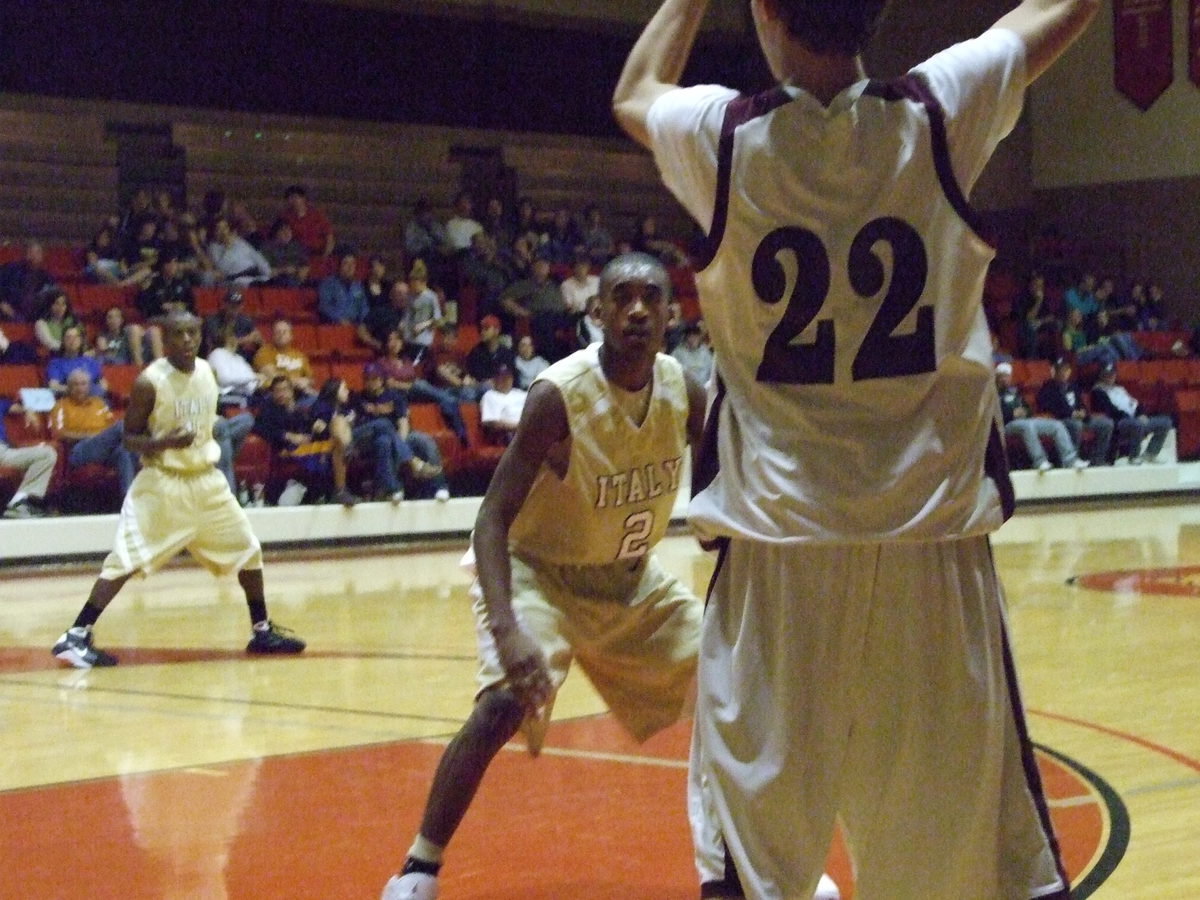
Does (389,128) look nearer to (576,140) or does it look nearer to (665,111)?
(576,140)

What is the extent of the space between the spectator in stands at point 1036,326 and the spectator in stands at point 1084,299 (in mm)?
277

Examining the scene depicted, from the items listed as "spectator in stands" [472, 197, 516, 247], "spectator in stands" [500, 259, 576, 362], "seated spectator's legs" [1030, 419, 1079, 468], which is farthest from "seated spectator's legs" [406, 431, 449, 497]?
"seated spectator's legs" [1030, 419, 1079, 468]

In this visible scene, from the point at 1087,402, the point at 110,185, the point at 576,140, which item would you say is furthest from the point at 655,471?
the point at 576,140

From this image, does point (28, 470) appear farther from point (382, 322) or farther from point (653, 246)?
point (653, 246)

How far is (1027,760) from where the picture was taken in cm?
240

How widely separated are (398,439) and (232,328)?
1579mm

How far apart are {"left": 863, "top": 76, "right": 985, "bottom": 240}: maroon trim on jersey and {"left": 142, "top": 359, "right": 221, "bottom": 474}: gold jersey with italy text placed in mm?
6009

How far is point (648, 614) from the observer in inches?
163

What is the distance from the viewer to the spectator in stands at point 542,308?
50.9 feet

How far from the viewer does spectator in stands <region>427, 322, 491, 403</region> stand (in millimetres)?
14297

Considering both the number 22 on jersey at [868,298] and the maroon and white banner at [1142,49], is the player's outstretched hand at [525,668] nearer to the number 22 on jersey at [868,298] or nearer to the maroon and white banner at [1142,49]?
the number 22 on jersey at [868,298]

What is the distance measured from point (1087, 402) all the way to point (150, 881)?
50.4 feet

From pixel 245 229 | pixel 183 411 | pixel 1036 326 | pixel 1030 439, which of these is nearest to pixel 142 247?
pixel 245 229

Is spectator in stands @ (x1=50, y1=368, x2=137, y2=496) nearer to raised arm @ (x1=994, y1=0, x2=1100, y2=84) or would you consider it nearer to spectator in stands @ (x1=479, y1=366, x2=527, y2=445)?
spectator in stands @ (x1=479, y1=366, x2=527, y2=445)
